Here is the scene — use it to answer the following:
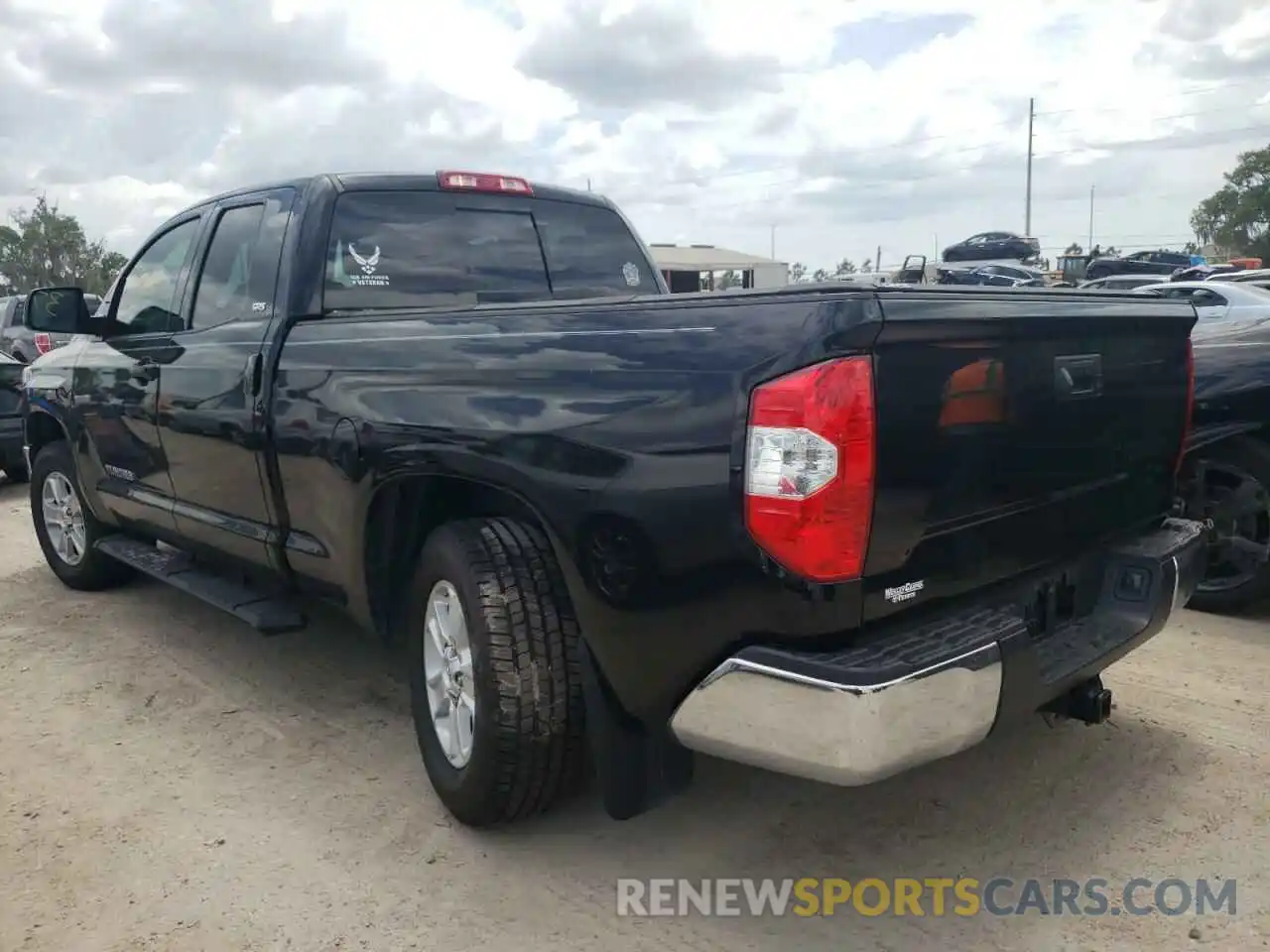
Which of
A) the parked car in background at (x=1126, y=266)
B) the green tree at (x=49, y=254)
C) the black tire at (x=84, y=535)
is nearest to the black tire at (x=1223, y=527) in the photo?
the black tire at (x=84, y=535)

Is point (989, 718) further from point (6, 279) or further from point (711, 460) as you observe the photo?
point (6, 279)

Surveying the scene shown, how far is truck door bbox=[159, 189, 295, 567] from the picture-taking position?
12.5ft

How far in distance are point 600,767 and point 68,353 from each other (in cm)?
421

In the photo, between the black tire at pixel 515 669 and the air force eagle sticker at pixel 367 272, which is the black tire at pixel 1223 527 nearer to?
the black tire at pixel 515 669

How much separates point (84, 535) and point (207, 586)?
5.90ft

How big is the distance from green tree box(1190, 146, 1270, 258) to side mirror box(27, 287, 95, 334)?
5731 cm

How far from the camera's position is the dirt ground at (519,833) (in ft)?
8.55

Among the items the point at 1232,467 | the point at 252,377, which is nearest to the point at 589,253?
the point at 252,377

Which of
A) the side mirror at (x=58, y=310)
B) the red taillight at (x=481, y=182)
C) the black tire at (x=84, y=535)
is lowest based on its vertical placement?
the black tire at (x=84, y=535)

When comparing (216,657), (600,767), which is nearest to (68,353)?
(216,657)

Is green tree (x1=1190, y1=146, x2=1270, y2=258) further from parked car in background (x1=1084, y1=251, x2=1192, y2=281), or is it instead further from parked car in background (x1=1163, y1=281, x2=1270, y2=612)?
parked car in background (x1=1163, y1=281, x2=1270, y2=612)

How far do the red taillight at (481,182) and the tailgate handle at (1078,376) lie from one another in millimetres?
2439

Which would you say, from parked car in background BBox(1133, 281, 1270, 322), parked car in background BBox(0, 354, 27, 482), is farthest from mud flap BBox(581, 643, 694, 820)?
parked car in background BBox(1133, 281, 1270, 322)

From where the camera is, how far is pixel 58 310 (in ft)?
15.6
